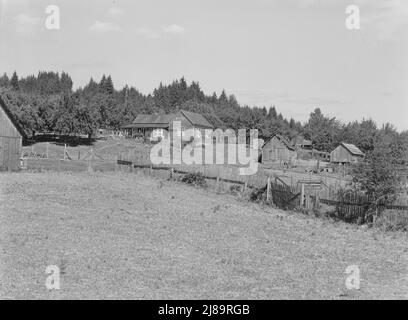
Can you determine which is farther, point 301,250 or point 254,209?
point 254,209

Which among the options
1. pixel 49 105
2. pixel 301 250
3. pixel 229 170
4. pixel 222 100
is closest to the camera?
pixel 301 250

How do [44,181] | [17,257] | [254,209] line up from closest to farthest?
[17,257]
[254,209]
[44,181]

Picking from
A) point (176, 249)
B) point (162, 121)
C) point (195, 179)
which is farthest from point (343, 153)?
point (176, 249)

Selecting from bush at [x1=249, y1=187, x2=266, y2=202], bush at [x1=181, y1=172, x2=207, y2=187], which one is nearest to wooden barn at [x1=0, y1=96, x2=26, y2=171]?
bush at [x1=181, y1=172, x2=207, y2=187]

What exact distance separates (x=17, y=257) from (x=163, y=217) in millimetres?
7923

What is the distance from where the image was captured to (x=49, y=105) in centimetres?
7225

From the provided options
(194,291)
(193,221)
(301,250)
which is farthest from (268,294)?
(193,221)

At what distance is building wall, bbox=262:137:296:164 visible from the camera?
69625 mm

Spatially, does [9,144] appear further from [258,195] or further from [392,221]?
[392,221]

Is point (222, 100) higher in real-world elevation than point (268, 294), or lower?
higher

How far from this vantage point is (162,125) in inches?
3479

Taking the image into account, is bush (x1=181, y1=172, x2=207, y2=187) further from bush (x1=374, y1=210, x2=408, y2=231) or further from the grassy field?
bush (x1=374, y1=210, x2=408, y2=231)

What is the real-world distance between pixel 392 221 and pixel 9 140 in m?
24.9

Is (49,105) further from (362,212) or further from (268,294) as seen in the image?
(268,294)
